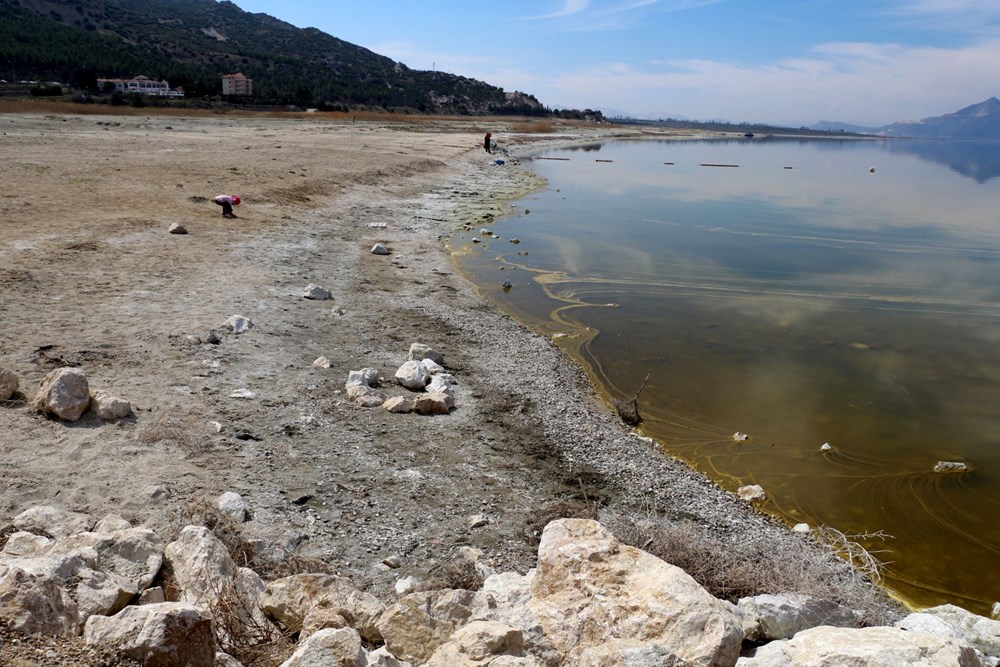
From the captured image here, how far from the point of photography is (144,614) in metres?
3.41

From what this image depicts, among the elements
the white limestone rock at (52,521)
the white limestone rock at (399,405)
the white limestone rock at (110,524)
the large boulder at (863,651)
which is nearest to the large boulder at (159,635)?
the white limestone rock at (110,524)

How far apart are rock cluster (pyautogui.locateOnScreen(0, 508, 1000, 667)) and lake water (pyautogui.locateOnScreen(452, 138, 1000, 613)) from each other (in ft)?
11.0

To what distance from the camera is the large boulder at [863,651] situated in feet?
10.9

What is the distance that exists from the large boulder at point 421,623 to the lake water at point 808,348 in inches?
198

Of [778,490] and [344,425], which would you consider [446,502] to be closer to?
[344,425]

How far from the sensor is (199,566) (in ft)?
14.2

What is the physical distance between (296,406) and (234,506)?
2336 millimetres

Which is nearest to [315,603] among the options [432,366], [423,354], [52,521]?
[52,521]

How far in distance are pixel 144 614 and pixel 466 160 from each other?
42007mm

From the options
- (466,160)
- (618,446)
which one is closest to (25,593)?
(618,446)

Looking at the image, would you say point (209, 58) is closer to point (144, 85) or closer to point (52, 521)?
point (144, 85)

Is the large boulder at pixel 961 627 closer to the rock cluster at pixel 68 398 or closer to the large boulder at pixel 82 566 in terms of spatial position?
the large boulder at pixel 82 566

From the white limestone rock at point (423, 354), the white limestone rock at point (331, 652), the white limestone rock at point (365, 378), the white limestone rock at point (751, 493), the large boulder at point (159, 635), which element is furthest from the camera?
the white limestone rock at point (423, 354)

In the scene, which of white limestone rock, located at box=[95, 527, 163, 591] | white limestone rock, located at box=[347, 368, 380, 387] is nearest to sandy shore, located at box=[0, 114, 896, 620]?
white limestone rock, located at box=[347, 368, 380, 387]
